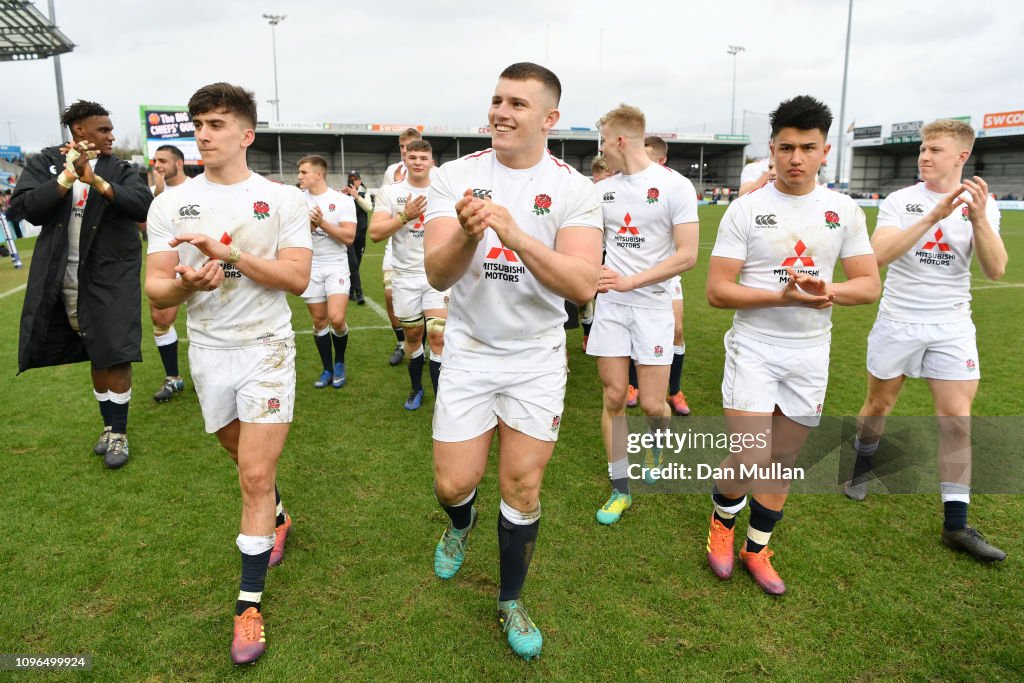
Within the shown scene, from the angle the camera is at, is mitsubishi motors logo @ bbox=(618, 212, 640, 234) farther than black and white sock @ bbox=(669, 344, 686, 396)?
No

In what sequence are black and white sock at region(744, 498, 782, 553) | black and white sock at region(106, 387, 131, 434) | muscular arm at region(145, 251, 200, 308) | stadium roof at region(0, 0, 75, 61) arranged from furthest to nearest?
stadium roof at region(0, 0, 75, 61) < black and white sock at region(106, 387, 131, 434) < black and white sock at region(744, 498, 782, 553) < muscular arm at region(145, 251, 200, 308)

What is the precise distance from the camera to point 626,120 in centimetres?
424

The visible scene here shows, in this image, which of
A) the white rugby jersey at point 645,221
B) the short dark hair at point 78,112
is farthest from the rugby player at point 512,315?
the short dark hair at point 78,112

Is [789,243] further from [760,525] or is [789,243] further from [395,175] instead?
[395,175]

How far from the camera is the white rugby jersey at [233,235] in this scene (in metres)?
2.93

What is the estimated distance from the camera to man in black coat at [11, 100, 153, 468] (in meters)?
4.37

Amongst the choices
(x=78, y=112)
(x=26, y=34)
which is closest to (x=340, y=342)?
(x=78, y=112)

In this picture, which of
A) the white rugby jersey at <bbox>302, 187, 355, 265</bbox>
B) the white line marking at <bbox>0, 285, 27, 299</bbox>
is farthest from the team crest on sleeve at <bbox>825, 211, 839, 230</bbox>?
the white line marking at <bbox>0, 285, 27, 299</bbox>

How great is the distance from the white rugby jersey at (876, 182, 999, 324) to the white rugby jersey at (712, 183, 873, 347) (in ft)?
3.16

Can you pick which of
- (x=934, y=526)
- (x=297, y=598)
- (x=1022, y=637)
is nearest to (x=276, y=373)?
(x=297, y=598)

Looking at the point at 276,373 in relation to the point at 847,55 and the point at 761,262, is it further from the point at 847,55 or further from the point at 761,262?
the point at 847,55

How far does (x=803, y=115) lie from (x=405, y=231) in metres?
4.07

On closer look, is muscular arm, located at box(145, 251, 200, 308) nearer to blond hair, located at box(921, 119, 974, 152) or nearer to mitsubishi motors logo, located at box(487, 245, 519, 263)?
mitsubishi motors logo, located at box(487, 245, 519, 263)

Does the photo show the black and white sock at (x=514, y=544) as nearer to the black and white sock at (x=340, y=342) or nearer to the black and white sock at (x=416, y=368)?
the black and white sock at (x=416, y=368)
